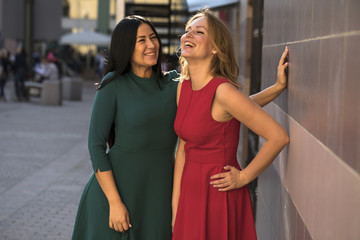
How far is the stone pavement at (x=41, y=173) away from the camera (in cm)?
653

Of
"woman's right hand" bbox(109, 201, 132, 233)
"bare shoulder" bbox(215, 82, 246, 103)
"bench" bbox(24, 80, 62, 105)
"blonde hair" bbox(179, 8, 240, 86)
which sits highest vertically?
"blonde hair" bbox(179, 8, 240, 86)

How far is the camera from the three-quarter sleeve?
3.29 meters

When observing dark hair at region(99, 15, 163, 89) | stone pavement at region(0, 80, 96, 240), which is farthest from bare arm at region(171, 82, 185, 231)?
stone pavement at region(0, 80, 96, 240)

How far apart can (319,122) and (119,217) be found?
1.46 metres

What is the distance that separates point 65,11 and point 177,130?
5295 centimetres

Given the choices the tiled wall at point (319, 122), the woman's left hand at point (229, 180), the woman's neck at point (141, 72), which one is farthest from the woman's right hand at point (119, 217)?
the tiled wall at point (319, 122)

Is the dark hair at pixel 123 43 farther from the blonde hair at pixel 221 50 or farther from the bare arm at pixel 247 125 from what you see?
the bare arm at pixel 247 125

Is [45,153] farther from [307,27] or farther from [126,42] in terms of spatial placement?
[307,27]

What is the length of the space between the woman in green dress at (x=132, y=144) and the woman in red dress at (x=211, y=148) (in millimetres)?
276

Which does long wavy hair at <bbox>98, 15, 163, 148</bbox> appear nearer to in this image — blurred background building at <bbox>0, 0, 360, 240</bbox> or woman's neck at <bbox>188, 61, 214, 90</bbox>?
woman's neck at <bbox>188, 61, 214, 90</bbox>

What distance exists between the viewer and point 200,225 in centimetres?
303

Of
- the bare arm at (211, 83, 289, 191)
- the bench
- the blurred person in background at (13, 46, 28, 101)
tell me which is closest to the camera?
the bare arm at (211, 83, 289, 191)

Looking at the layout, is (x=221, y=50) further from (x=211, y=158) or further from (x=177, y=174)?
(x=177, y=174)

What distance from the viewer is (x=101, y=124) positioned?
3287 mm
